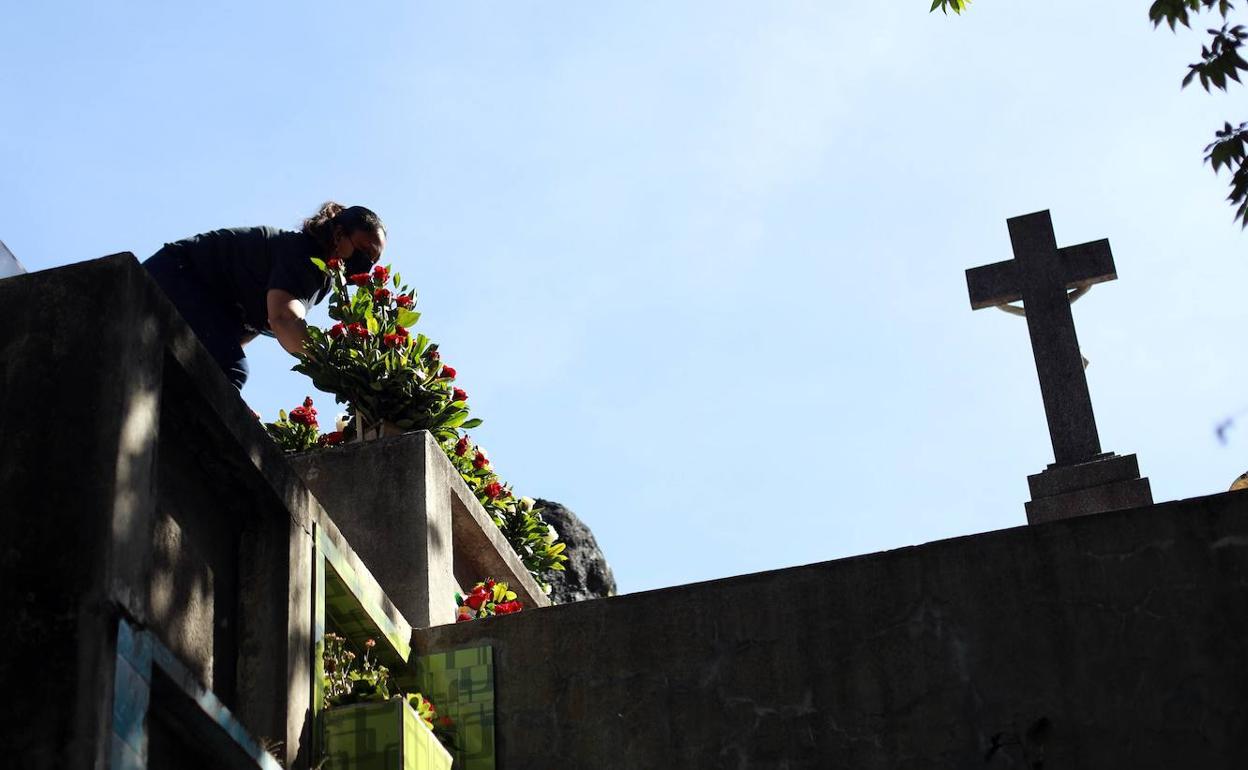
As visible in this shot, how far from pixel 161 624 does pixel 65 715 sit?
0.81 meters

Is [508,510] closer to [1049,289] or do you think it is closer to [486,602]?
[486,602]

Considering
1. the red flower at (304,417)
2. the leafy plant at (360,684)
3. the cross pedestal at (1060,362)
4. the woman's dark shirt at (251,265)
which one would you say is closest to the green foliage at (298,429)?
the red flower at (304,417)

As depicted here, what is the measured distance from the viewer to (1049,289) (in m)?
10.4

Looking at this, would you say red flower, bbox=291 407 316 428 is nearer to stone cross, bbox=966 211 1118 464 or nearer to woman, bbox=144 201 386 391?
woman, bbox=144 201 386 391

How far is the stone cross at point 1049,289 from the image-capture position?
10000mm

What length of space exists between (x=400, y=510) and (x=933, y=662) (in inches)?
93.7

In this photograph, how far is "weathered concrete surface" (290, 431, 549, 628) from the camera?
23.3ft

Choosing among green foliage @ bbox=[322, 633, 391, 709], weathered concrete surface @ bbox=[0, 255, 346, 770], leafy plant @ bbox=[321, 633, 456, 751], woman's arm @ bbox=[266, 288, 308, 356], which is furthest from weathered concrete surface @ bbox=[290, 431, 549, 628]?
weathered concrete surface @ bbox=[0, 255, 346, 770]

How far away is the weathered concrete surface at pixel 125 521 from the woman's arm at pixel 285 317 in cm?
183

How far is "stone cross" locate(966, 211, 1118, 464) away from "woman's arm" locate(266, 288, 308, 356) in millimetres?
4385

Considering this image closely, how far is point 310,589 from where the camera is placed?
18.6ft

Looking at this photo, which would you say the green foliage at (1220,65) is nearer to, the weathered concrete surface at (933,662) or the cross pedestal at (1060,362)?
the weathered concrete surface at (933,662)

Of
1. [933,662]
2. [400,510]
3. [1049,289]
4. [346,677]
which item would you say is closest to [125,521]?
[346,677]

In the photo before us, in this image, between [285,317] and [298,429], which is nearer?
[285,317]
